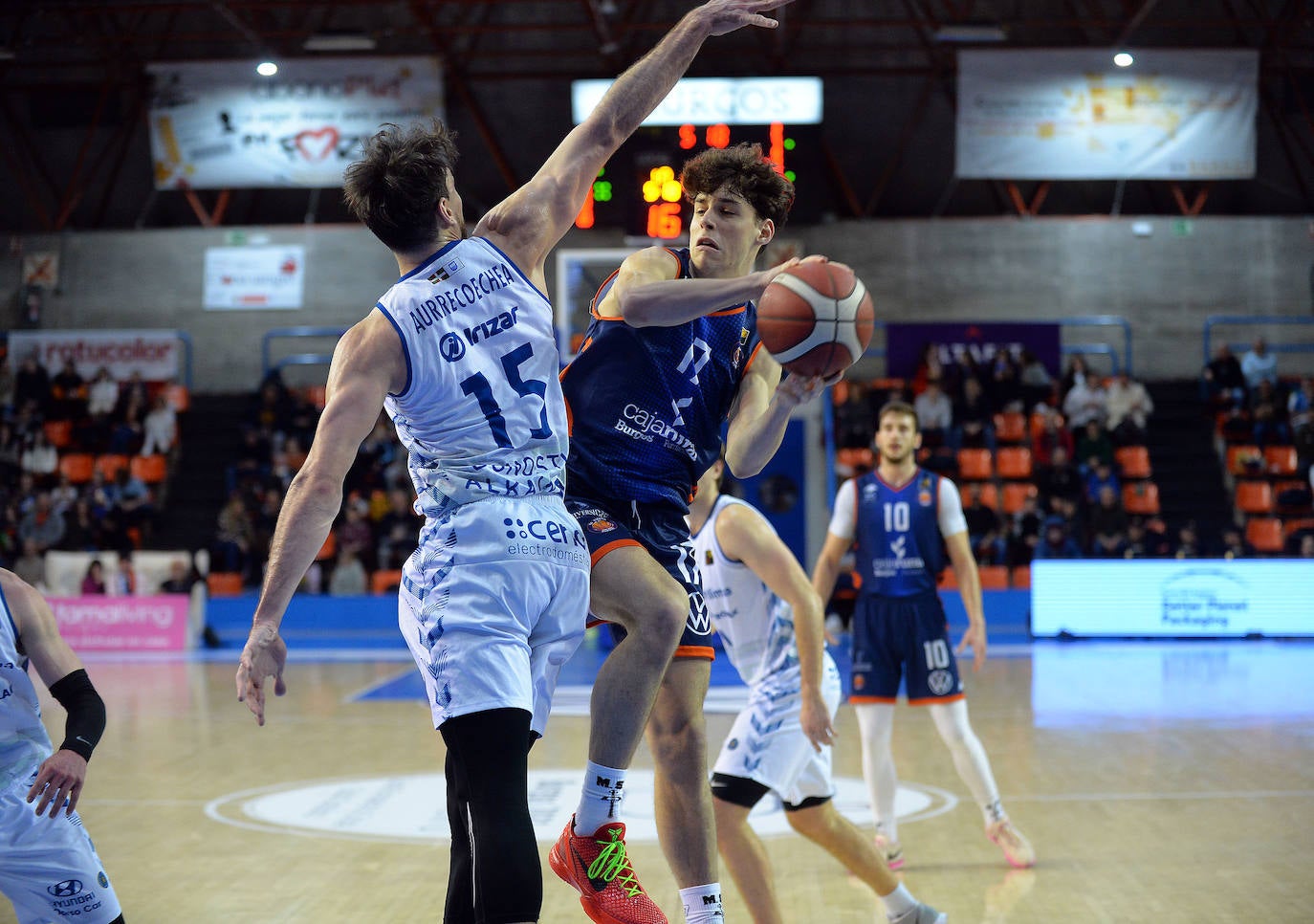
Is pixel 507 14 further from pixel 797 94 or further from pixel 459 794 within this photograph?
pixel 459 794

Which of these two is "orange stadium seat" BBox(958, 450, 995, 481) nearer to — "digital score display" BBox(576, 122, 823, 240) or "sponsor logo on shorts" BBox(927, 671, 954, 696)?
"digital score display" BBox(576, 122, 823, 240)

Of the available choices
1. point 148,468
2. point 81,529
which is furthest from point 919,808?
point 148,468

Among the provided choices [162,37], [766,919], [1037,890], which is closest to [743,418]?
[766,919]

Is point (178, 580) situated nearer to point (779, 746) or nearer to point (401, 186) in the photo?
point (779, 746)

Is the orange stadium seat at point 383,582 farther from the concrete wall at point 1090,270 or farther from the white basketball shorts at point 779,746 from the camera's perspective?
the white basketball shorts at point 779,746

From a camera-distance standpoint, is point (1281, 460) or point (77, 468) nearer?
point (1281, 460)

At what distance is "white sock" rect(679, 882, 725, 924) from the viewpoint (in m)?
3.62

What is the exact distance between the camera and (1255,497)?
18.2 meters

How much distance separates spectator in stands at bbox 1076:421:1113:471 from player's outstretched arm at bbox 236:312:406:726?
16.4 meters

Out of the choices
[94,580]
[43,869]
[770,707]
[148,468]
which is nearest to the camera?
[43,869]

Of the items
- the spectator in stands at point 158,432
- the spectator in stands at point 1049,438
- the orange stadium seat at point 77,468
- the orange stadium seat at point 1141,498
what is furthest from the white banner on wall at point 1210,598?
the orange stadium seat at point 77,468

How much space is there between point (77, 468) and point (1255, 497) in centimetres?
1677

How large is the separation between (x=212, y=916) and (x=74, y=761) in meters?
1.88

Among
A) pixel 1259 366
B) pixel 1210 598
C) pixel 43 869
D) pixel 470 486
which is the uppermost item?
pixel 1259 366
